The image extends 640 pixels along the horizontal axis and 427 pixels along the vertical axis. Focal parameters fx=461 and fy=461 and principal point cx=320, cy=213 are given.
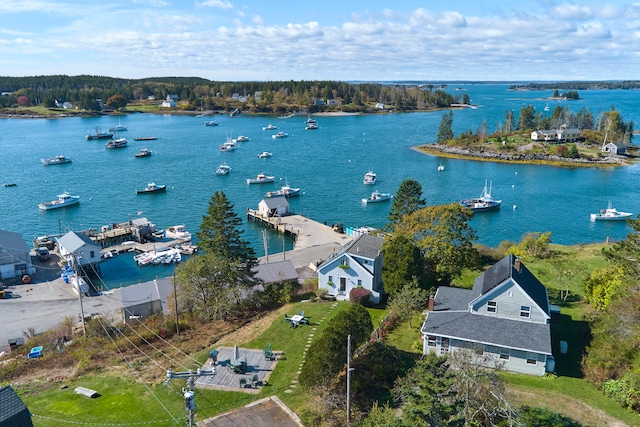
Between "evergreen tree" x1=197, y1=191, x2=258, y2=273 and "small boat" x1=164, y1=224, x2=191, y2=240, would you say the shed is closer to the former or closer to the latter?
"evergreen tree" x1=197, y1=191, x2=258, y2=273

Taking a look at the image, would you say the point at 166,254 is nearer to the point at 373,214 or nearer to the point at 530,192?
the point at 373,214

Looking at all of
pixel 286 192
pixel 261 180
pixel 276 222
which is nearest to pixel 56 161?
pixel 261 180

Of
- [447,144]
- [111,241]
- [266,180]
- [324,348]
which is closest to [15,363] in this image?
[324,348]

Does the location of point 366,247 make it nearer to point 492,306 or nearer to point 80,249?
point 492,306

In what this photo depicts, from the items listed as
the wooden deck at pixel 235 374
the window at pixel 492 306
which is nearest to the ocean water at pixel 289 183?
the wooden deck at pixel 235 374

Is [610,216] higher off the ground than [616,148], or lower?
lower

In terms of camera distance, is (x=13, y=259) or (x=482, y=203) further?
(x=482, y=203)

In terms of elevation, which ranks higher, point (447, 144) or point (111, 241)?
point (447, 144)
